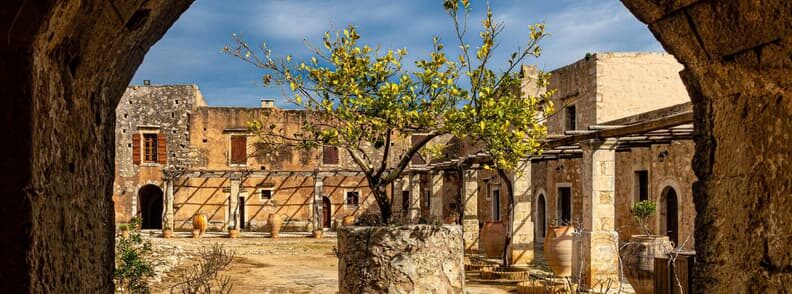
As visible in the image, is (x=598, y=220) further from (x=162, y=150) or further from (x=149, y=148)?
(x=149, y=148)

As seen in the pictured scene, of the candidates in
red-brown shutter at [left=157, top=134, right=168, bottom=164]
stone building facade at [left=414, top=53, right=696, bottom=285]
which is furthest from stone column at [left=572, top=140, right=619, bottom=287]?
red-brown shutter at [left=157, top=134, right=168, bottom=164]

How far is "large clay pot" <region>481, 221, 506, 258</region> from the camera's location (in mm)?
13703

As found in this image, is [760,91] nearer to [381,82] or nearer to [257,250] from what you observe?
[381,82]

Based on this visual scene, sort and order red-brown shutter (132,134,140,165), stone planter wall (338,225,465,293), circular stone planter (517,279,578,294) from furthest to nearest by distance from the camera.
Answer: red-brown shutter (132,134,140,165), circular stone planter (517,279,578,294), stone planter wall (338,225,465,293)

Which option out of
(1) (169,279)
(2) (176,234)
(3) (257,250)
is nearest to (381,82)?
(1) (169,279)

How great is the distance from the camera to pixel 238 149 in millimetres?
25953

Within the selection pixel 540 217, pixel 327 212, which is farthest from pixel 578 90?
pixel 327 212

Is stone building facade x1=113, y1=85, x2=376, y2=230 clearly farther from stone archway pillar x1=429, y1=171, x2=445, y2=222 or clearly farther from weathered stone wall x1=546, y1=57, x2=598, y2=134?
weathered stone wall x1=546, y1=57, x2=598, y2=134

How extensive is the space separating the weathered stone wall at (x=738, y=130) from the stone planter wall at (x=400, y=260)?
2.64m

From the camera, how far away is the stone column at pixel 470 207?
15.1 m

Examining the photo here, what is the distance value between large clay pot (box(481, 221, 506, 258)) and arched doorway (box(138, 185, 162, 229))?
1731cm

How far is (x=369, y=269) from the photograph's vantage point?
187 inches

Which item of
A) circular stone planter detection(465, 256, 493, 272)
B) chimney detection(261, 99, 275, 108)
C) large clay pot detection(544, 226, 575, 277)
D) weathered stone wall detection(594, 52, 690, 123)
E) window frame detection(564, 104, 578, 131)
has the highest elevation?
chimney detection(261, 99, 275, 108)

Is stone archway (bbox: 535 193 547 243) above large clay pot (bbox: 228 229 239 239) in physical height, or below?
above
